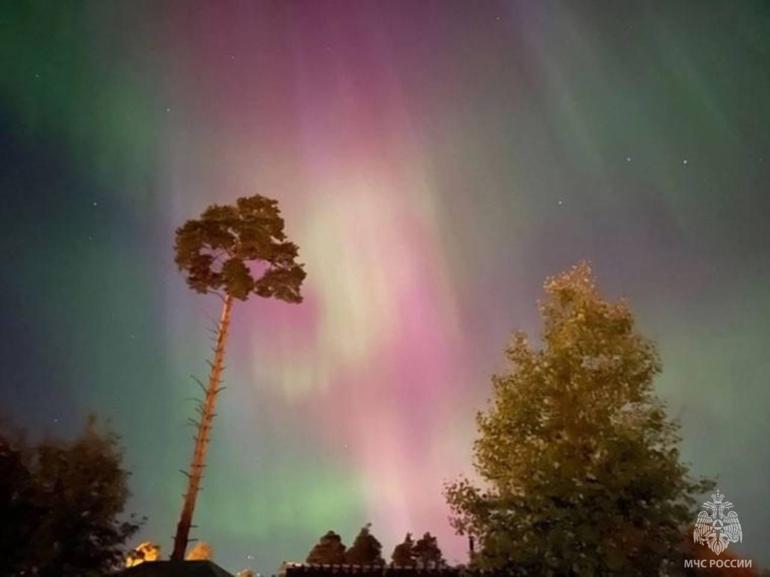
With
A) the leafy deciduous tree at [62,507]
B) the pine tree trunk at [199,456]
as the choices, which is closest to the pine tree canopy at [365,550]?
the leafy deciduous tree at [62,507]

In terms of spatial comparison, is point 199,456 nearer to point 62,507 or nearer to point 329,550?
point 62,507

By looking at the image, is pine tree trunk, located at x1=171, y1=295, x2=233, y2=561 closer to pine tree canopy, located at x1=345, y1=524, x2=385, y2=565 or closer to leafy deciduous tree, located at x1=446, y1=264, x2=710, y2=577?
leafy deciduous tree, located at x1=446, y1=264, x2=710, y2=577

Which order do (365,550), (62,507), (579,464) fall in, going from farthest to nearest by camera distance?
(365,550)
(62,507)
(579,464)

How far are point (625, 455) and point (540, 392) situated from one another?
359 cm

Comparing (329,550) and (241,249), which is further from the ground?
(241,249)

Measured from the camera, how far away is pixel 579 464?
20.6 m

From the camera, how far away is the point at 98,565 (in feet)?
97.3

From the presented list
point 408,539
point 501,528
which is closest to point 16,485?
point 501,528

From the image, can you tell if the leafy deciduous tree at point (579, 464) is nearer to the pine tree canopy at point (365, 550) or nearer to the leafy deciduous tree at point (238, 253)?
the leafy deciduous tree at point (238, 253)

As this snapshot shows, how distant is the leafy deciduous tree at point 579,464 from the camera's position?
65.6ft

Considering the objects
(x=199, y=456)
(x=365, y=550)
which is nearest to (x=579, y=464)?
(x=199, y=456)

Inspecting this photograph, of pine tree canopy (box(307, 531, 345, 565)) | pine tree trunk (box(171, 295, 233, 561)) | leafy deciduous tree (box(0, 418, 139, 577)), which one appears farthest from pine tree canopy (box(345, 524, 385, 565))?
pine tree trunk (box(171, 295, 233, 561))

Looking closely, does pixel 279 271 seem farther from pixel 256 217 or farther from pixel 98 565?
pixel 98 565

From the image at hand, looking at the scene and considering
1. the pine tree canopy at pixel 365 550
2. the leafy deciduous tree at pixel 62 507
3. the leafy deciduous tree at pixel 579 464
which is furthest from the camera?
the pine tree canopy at pixel 365 550
